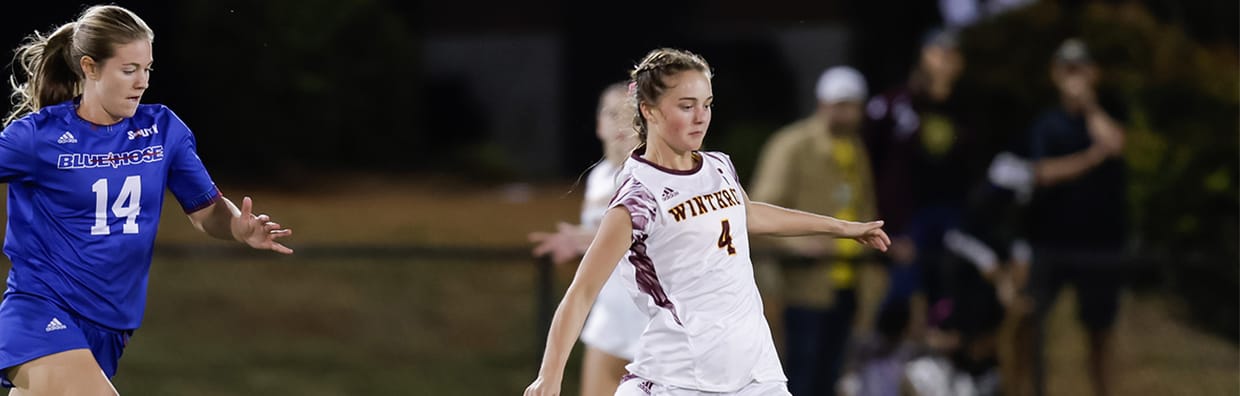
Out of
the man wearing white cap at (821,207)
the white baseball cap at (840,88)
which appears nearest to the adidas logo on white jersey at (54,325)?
the man wearing white cap at (821,207)

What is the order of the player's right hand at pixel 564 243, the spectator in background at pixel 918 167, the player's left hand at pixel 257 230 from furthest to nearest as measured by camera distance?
the spectator in background at pixel 918 167
the player's right hand at pixel 564 243
the player's left hand at pixel 257 230

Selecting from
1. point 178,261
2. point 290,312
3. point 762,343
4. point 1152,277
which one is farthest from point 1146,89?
point 762,343

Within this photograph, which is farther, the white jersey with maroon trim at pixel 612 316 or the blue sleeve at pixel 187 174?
the white jersey with maroon trim at pixel 612 316

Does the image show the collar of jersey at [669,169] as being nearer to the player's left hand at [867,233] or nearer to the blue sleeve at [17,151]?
the player's left hand at [867,233]

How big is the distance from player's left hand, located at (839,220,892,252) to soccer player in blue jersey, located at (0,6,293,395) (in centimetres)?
146

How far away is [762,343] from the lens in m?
4.27

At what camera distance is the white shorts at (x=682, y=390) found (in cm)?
423

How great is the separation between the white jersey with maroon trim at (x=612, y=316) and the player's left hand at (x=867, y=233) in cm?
124

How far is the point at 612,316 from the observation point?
567cm

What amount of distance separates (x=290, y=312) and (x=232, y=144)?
1.54m

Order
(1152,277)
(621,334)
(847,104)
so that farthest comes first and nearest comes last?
(1152,277), (847,104), (621,334)

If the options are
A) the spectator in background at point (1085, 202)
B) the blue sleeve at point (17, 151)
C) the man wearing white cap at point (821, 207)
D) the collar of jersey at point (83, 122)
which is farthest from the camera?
the spectator in background at point (1085, 202)

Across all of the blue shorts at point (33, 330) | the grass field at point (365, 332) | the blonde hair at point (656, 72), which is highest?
the blonde hair at point (656, 72)

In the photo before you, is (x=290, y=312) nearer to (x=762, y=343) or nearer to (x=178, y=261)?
(x=178, y=261)
